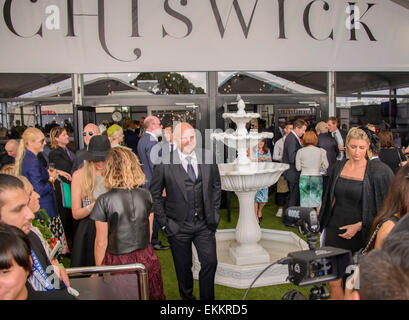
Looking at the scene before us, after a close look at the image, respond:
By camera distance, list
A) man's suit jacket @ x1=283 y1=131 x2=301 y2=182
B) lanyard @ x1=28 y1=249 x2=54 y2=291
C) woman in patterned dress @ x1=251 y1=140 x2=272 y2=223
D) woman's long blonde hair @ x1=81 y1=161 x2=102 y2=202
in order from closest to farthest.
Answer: lanyard @ x1=28 y1=249 x2=54 y2=291, woman's long blonde hair @ x1=81 y1=161 x2=102 y2=202, man's suit jacket @ x1=283 y1=131 x2=301 y2=182, woman in patterned dress @ x1=251 y1=140 x2=272 y2=223

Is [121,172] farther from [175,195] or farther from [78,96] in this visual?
[78,96]

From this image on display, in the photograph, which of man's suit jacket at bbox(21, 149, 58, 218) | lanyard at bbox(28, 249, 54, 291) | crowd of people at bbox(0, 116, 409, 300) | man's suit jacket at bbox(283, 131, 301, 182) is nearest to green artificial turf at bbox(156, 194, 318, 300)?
crowd of people at bbox(0, 116, 409, 300)

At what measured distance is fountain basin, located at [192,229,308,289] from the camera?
3.82 metres

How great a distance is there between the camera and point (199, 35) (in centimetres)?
661

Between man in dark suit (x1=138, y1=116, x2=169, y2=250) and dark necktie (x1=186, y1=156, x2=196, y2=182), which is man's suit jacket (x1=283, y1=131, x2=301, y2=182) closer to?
man in dark suit (x1=138, y1=116, x2=169, y2=250)

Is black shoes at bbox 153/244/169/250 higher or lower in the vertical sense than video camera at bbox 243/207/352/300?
lower

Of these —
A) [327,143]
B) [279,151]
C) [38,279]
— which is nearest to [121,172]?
[38,279]

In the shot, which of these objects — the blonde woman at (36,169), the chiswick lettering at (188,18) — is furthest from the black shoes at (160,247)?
the chiswick lettering at (188,18)

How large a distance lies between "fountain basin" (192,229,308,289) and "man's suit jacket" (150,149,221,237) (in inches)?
38.0

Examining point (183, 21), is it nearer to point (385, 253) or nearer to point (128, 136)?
point (128, 136)

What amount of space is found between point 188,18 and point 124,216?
4.94m

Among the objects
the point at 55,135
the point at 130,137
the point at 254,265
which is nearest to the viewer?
the point at 254,265
